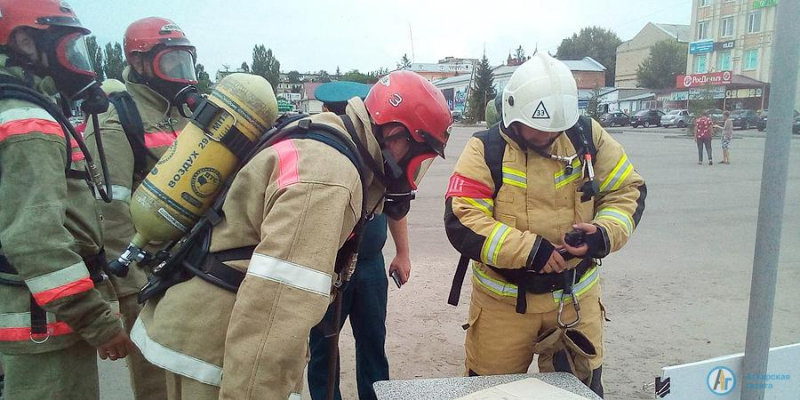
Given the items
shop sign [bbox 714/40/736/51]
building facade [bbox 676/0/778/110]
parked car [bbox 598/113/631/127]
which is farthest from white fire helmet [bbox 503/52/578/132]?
shop sign [bbox 714/40/736/51]

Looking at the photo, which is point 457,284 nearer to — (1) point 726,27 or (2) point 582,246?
(2) point 582,246

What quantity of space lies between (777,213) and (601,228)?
2.05ft

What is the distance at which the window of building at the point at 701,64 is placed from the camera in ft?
145

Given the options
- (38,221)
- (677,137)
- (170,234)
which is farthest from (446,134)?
(677,137)

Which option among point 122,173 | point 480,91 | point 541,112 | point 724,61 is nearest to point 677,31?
point 724,61

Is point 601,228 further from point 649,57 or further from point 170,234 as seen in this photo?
point 649,57

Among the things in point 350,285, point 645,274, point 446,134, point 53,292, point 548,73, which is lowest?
point 645,274

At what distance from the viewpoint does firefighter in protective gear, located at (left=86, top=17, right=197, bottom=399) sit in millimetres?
2602

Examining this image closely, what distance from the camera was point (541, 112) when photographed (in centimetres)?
223

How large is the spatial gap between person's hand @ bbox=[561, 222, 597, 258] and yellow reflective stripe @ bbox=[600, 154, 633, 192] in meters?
0.30

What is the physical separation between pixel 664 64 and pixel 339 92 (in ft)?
209

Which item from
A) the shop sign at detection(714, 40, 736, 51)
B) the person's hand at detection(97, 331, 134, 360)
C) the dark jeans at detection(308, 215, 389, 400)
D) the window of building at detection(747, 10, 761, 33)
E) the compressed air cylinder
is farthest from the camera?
the shop sign at detection(714, 40, 736, 51)

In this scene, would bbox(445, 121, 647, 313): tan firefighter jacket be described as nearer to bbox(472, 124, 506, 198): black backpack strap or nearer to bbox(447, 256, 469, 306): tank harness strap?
bbox(472, 124, 506, 198): black backpack strap

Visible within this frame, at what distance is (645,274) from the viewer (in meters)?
5.96
